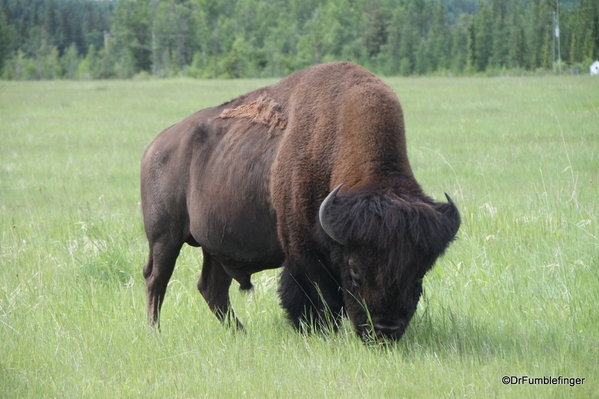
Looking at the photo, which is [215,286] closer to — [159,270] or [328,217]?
[159,270]

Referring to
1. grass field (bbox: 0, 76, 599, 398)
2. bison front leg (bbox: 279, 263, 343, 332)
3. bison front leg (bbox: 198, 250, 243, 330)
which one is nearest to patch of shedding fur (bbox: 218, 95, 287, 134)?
bison front leg (bbox: 279, 263, 343, 332)

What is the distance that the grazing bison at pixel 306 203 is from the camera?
3.89 meters

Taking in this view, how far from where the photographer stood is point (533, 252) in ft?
20.5

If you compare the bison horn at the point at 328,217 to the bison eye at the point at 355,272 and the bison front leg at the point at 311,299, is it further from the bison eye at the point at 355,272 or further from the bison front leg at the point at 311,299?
the bison front leg at the point at 311,299

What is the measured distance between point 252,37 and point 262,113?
261ft

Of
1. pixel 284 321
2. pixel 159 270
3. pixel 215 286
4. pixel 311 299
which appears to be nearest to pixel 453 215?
pixel 311 299

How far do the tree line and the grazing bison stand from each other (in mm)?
37786

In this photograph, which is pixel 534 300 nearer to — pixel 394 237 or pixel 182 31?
pixel 394 237

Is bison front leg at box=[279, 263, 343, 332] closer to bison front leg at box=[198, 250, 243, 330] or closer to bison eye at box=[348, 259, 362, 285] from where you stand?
bison eye at box=[348, 259, 362, 285]

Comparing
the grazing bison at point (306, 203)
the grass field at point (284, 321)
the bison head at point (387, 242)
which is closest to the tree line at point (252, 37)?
the grass field at point (284, 321)

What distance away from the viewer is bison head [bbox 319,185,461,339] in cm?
380

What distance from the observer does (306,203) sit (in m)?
4.51

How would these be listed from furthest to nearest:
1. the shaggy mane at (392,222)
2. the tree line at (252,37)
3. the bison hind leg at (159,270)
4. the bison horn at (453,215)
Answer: the tree line at (252,37)
the bison hind leg at (159,270)
the bison horn at (453,215)
the shaggy mane at (392,222)

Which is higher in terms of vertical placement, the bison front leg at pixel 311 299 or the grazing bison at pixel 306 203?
the grazing bison at pixel 306 203
